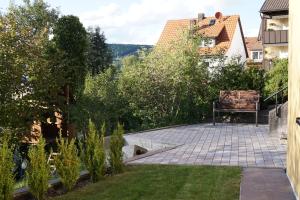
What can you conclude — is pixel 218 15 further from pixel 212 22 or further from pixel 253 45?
pixel 253 45

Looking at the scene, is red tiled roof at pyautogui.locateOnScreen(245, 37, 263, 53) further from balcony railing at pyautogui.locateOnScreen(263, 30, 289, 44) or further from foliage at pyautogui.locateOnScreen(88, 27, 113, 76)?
balcony railing at pyautogui.locateOnScreen(263, 30, 289, 44)

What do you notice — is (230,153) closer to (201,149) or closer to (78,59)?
(201,149)

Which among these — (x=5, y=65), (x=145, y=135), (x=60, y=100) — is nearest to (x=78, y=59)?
(x=60, y=100)

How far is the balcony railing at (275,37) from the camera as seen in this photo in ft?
96.6

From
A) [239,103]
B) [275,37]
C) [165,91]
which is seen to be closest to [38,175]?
[239,103]

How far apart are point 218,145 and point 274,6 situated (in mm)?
22216

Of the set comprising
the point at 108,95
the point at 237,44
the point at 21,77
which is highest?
the point at 237,44

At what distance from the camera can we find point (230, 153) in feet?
31.3

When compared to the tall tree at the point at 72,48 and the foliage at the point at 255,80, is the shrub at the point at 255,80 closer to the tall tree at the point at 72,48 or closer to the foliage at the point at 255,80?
the foliage at the point at 255,80

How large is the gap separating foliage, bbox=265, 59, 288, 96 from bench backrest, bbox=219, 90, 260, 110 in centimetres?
183

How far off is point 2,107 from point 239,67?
1134cm

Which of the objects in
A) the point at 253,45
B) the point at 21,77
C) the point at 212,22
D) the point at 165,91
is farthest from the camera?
the point at 253,45

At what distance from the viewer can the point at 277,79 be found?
16.9 metres

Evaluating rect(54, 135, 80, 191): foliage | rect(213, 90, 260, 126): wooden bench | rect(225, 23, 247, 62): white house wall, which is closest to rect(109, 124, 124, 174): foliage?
rect(54, 135, 80, 191): foliage
